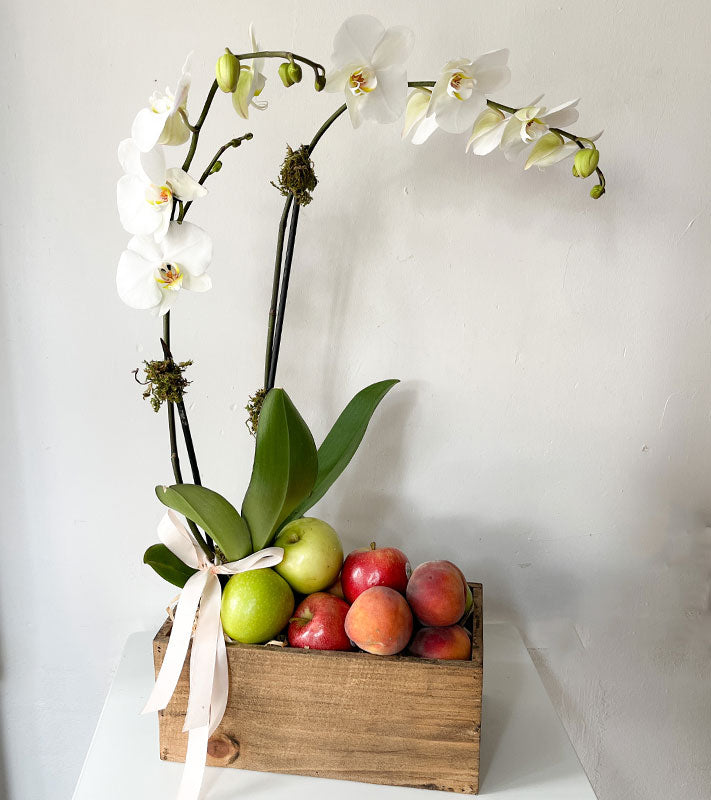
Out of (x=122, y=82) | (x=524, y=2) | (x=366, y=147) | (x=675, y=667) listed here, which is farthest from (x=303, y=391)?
(x=675, y=667)

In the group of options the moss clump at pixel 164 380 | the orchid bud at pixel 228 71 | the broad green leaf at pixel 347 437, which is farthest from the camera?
the broad green leaf at pixel 347 437

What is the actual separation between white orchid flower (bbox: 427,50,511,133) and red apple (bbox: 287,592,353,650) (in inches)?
19.7

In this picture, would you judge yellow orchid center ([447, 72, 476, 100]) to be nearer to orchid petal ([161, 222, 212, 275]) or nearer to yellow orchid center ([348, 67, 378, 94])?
yellow orchid center ([348, 67, 378, 94])

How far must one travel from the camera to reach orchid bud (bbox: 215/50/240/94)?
626 mm

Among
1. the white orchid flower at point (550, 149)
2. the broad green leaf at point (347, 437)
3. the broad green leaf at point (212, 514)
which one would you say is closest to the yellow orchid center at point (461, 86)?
the white orchid flower at point (550, 149)

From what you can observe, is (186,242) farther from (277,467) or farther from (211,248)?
(277,467)

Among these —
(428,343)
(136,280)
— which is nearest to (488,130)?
(428,343)

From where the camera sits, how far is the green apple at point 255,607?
2.34 ft

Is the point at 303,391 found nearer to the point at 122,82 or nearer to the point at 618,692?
the point at 122,82

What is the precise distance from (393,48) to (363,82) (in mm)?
42

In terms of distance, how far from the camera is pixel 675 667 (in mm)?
1010

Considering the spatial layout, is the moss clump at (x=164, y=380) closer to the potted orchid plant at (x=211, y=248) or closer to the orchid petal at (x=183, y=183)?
the potted orchid plant at (x=211, y=248)

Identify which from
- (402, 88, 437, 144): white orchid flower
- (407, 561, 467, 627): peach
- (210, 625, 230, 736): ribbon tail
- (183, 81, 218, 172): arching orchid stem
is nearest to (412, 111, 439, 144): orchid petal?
(402, 88, 437, 144): white orchid flower

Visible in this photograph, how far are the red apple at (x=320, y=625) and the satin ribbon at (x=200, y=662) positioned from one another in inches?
2.3
